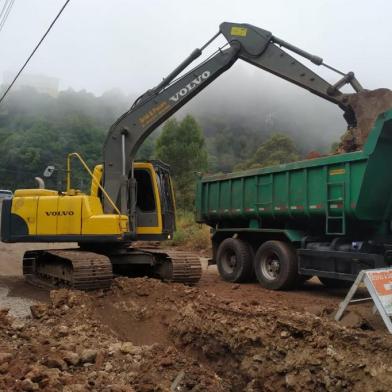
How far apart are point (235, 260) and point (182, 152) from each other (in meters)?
25.9

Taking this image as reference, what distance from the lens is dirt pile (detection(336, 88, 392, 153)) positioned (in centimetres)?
929

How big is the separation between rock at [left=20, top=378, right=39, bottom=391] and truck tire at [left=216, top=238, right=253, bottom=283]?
7318mm

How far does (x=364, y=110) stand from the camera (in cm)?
949

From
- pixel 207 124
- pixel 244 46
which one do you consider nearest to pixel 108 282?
pixel 244 46

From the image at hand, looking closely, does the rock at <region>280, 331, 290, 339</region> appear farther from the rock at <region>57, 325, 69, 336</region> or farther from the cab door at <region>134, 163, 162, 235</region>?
the cab door at <region>134, 163, 162, 235</region>

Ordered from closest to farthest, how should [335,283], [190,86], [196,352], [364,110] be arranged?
1. [196,352]
2. [364,110]
3. [190,86]
4. [335,283]

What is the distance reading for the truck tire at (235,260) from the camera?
36.7 feet

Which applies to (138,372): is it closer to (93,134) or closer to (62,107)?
(93,134)

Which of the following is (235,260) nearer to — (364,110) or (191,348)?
(364,110)

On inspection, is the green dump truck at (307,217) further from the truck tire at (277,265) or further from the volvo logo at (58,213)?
the volvo logo at (58,213)

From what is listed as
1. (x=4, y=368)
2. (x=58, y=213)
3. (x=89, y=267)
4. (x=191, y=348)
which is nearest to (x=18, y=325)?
(x=4, y=368)

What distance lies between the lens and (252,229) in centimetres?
1100

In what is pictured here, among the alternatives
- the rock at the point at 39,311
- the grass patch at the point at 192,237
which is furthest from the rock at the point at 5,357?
the grass patch at the point at 192,237

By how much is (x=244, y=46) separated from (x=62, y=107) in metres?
97.7
